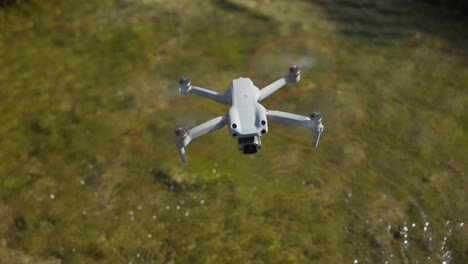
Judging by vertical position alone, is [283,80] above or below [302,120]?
above

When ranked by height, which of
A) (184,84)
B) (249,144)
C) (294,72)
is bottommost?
(249,144)

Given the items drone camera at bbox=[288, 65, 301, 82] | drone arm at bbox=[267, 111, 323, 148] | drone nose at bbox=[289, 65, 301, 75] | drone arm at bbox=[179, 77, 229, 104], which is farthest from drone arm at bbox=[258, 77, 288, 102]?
→ drone arm at bbox=[179, 77, 229, 104]

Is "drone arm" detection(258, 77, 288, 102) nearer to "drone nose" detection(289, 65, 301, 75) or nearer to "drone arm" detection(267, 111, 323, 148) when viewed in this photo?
"drone nose" detection(289, 65, 301, 75)

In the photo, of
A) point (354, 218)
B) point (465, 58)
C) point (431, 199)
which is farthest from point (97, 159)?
Answer: point (465, 58)

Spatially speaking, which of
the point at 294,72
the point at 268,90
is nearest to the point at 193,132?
the point at 268,90

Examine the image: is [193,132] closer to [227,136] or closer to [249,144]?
[249,144]

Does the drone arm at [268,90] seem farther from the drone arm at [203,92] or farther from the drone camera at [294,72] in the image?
the drone arm at [203,92]

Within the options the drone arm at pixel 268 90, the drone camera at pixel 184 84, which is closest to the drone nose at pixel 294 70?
the drone arm at pixel 268 90

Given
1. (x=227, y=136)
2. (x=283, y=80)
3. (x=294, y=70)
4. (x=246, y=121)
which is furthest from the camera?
(x=227, y=136)

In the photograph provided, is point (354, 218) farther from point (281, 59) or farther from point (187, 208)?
point (281, 59)
